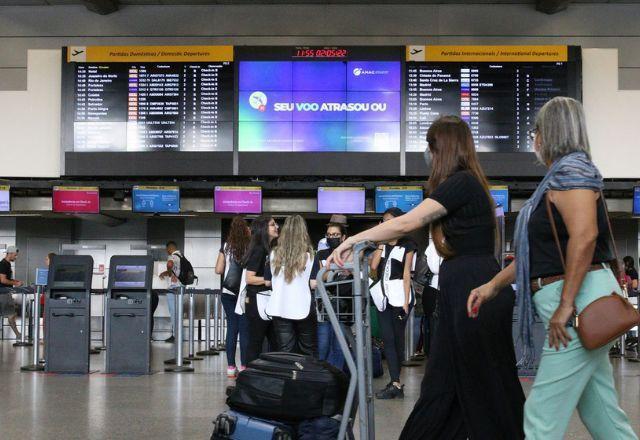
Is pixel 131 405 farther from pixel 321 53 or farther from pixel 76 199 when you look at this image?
pixel 76 199

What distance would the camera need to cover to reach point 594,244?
2.71 metres

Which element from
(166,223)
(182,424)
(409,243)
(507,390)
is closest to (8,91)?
(166,223)

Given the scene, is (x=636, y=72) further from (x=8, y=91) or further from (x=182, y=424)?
(x=182, y=424)

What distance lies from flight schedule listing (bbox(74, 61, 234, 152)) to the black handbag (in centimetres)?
573

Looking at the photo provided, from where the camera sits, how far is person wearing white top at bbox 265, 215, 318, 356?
689 centimetres

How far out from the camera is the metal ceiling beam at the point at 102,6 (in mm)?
14864

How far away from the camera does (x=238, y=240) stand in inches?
342

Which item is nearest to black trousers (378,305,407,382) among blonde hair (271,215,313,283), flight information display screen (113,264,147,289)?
blonde hair (271,215,313,283)

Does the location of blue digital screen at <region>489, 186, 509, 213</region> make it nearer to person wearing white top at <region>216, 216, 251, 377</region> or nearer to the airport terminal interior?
the airport terminal interior

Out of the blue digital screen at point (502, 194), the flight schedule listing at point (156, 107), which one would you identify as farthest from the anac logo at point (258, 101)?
the blue digital screen at point (502, 194)

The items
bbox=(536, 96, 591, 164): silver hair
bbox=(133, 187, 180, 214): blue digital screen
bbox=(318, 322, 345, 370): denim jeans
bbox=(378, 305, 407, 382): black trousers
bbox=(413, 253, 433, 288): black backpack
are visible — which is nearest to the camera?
bbox=(536, 96, 591, 164): silver hair

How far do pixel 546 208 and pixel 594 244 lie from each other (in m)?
0.22

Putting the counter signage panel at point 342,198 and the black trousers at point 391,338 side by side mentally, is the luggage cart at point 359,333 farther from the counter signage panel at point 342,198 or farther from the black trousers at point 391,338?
the counter signage panel at point 342,198

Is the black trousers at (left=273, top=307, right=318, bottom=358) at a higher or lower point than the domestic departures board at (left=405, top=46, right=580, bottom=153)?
lower
